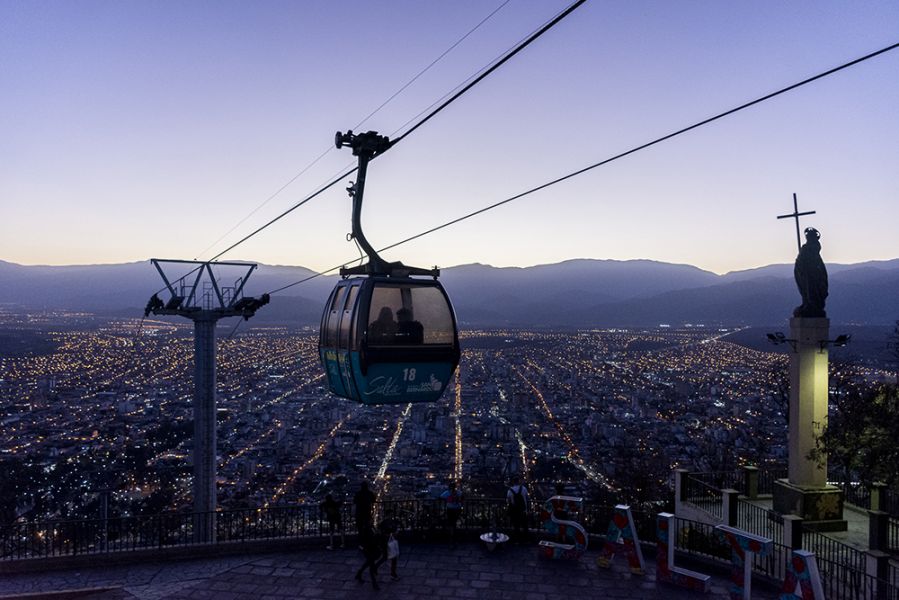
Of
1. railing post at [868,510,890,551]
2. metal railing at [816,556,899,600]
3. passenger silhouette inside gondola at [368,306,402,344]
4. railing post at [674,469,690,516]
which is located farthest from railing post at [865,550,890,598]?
passenger silhouette inside gondola at [368,306,402,344]

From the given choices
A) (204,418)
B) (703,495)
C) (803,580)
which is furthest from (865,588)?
(204,418)

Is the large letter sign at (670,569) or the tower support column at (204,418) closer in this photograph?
the large letter sign at (670,569)

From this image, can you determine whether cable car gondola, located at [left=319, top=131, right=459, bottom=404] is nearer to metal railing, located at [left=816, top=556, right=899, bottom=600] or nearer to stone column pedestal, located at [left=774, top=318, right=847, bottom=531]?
metal railing, located at [left=816, top=556, right=899, bottom=600]

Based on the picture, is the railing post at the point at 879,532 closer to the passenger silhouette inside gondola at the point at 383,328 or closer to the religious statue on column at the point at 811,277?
the religious statue on column at the point at 811,277

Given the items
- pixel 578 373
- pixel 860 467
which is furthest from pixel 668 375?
pixel 860 467

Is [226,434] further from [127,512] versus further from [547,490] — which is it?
[547,490]

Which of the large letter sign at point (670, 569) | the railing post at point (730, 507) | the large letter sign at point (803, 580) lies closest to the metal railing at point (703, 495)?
the railing post at point (730, 507)
